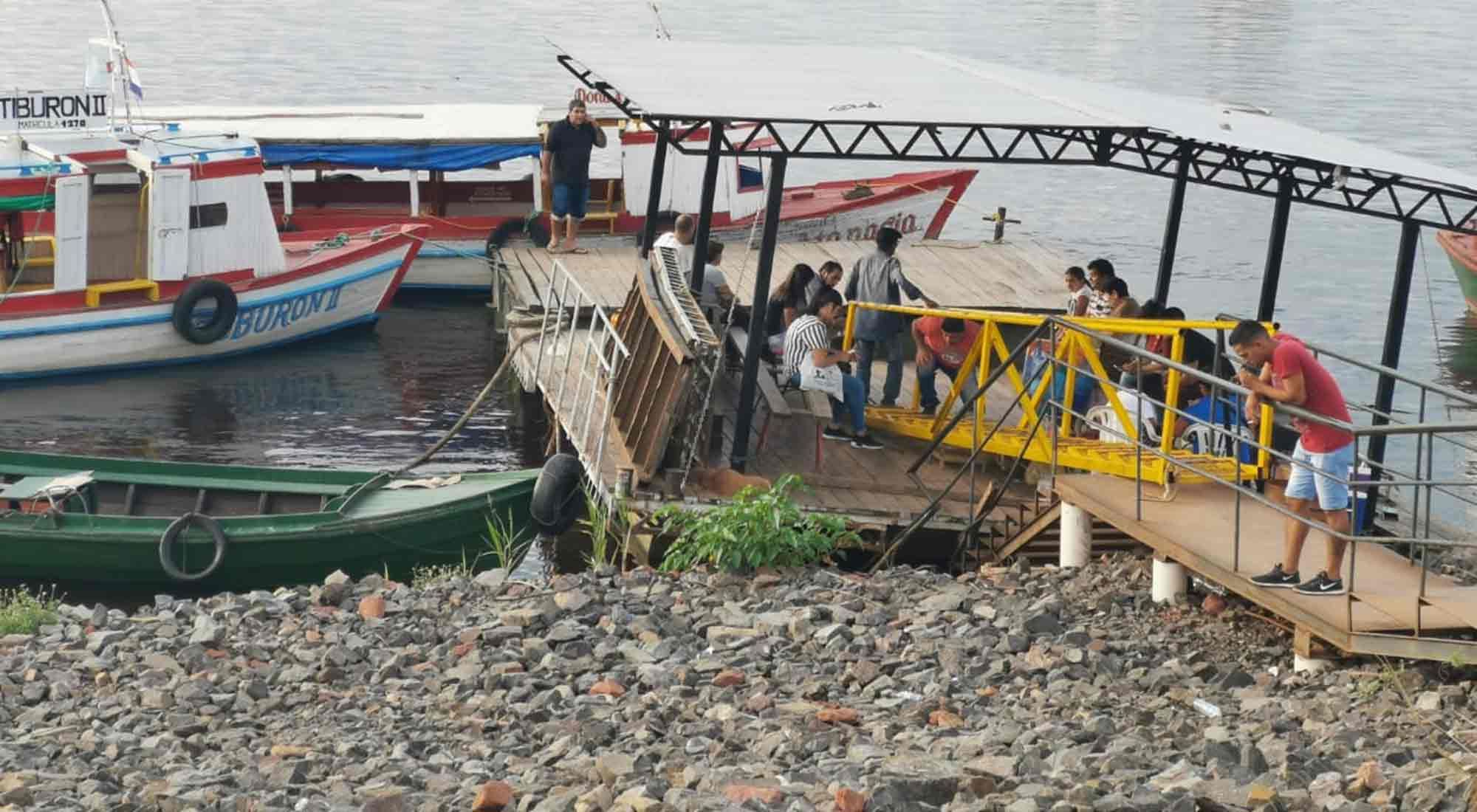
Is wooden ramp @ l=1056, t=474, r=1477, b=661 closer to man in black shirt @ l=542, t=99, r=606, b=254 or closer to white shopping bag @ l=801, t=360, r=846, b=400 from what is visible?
white shopping bag @ l=801, t=360, r=846, b=400

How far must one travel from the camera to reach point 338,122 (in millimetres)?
30359

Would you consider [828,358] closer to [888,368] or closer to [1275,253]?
[888,368]

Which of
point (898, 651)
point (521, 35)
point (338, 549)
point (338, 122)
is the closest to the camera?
point (898, 651)

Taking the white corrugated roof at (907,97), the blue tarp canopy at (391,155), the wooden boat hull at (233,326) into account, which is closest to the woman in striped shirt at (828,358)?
the white corrugated roof at (907,97)

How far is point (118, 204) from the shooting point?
25.3 m

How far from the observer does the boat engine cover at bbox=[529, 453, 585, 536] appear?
16.7m

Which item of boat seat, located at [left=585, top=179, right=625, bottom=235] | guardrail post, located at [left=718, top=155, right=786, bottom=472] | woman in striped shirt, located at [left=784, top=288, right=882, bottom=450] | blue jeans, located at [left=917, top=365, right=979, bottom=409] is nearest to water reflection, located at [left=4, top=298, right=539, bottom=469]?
boat seat, located at [left=585, top=179, right=625, bottom=235]

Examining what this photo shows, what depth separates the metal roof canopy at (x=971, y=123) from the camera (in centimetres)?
1535

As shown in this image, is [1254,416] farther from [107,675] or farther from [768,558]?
[107,675]

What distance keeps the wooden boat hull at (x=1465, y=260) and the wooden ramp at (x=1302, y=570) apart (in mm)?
20411

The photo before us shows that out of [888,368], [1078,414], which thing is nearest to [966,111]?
[888,368]

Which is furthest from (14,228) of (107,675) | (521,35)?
(521,35)

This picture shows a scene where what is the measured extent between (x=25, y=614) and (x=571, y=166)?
1394 centimetres

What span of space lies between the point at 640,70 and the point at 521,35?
46.4m
